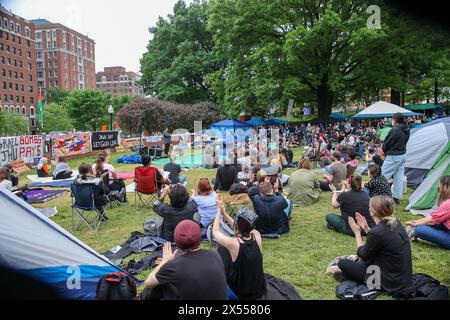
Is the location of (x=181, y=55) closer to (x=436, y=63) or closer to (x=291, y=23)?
(x=291, y=23)

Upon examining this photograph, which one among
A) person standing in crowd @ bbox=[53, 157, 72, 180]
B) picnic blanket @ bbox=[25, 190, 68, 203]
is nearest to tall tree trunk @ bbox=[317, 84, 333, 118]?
person standing in crowd @ bbox=[53, 157, 72, 180]

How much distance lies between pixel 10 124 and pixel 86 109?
53.6 ft

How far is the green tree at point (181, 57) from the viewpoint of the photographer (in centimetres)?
3678

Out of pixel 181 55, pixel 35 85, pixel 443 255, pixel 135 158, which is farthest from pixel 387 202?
pixel 35 85

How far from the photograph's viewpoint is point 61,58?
85125 mm

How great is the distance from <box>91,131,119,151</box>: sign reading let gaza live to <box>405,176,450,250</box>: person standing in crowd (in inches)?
766

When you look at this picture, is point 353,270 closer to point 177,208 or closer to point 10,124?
point 177,208

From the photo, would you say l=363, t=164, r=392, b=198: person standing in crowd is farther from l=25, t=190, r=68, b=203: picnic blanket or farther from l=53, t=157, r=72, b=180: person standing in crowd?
l=53, t=157, r=72, b=180: person standing in crowd

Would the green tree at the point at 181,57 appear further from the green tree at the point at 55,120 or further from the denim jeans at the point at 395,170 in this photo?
the denim jeans at the point at 395,170

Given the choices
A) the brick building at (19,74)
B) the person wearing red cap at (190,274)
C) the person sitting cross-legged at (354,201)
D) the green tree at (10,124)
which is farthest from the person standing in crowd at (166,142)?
the brick building at (19,74)

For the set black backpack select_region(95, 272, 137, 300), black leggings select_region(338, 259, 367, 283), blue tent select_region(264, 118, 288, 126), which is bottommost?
black leggings select_region(338, 259, 367, 283)

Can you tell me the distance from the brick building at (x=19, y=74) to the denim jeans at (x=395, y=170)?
216ft

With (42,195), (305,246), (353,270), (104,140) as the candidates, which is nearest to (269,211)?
(305,246)

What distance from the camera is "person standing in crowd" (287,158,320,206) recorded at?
8242mm
